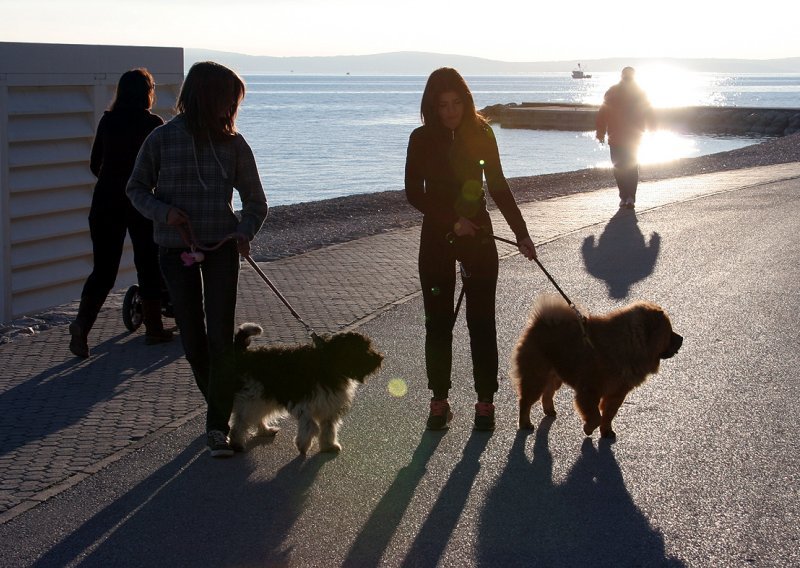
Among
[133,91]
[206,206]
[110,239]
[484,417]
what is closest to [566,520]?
[484,417]

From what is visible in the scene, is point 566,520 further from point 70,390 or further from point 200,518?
point 70,390

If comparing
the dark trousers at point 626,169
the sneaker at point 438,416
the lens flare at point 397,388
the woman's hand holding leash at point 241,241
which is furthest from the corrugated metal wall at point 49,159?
the dark trousers at point 626,169

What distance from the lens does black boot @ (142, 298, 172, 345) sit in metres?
8.32

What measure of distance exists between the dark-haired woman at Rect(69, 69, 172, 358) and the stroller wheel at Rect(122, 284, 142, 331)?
446 millimetres

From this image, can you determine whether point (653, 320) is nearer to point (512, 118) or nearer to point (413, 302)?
point (413, 302)

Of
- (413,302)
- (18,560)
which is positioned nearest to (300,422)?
(18,560)

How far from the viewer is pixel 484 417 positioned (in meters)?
6.26

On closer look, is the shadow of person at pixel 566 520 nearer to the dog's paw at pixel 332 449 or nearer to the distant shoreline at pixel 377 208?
the dog's paw at pixel 332 449

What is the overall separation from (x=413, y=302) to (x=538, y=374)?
13.2 ft

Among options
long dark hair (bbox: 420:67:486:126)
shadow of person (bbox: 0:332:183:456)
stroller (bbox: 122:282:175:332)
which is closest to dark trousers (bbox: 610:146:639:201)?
stroller (bbox: 122:282:175:332)

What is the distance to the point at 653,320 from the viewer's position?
594 centimetres

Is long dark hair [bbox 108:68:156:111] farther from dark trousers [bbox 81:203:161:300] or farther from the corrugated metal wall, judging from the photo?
the corrugated metal wall

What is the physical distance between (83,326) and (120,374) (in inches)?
24.3

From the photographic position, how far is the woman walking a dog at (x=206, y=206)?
5410mm
